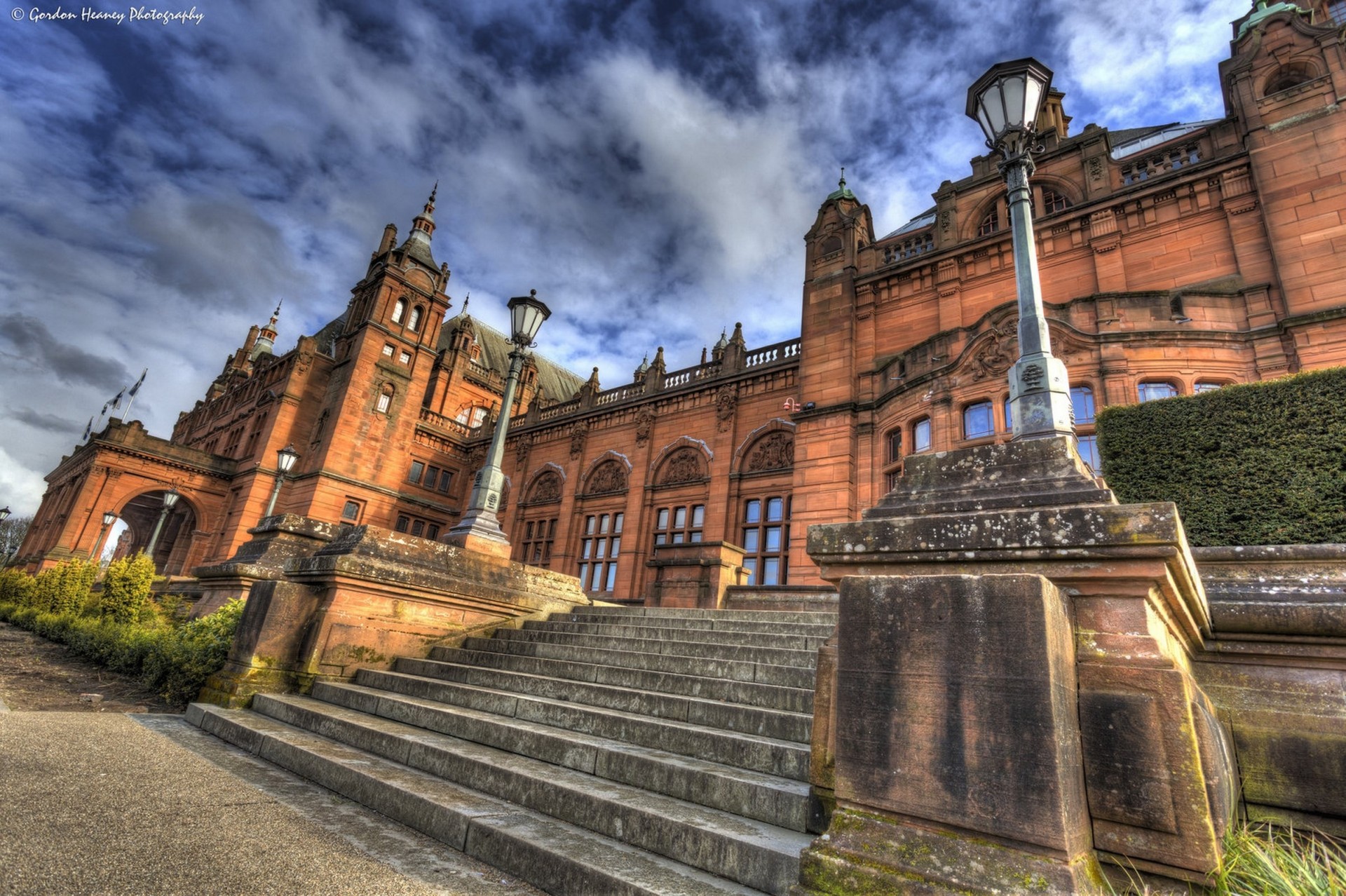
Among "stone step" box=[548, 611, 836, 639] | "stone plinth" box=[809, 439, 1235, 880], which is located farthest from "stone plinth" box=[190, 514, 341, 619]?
"stone plinth" box=[809, 439, 1235, 880]

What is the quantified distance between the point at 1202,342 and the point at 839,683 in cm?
1178

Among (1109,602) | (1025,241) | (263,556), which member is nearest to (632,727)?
(1109,602)

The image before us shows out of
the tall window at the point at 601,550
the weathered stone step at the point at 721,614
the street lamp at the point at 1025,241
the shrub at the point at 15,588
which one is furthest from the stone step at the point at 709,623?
the shrub at the point at 15,588

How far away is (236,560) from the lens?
9.71 m

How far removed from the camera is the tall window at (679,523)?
18609mm

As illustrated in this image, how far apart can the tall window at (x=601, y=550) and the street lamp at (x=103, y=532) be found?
2283 cm

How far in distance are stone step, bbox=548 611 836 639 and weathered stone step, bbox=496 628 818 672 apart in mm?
603

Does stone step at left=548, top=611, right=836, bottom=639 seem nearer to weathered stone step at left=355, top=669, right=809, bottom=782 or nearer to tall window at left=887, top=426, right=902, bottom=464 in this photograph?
weathered stone step at left=355, top=669, right=809, bottom=782

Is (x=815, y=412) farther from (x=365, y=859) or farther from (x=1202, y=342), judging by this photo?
(x=365, y=859)

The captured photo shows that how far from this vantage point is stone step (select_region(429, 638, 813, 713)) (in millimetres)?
4695

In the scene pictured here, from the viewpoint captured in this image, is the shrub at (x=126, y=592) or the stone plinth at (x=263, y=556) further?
the shrub at (x=126, y=592)

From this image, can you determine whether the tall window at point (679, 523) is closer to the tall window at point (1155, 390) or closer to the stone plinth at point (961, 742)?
the tall window at point (1155, 390)

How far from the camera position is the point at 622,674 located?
19.2 feet

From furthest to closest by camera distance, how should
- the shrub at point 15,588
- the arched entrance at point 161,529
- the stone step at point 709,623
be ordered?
the arched entrance at point 161,529 < the shrub at point 15,588 < the stone step at point 709,623
